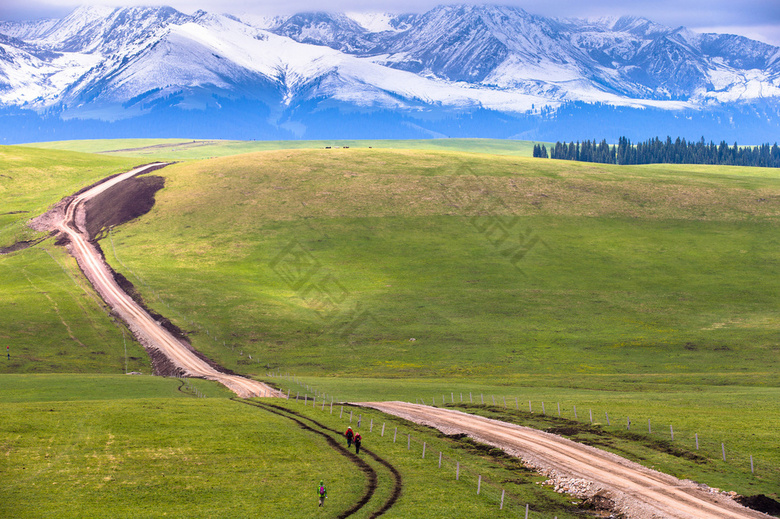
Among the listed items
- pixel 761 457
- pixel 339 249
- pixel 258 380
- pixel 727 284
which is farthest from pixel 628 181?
pixel 761 457

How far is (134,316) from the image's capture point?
110562mm

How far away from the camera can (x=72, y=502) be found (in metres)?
36.4

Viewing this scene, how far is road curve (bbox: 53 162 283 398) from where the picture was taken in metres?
82.9

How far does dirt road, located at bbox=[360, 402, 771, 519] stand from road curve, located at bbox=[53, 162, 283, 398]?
2694 cm

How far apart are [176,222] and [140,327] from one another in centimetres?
5139

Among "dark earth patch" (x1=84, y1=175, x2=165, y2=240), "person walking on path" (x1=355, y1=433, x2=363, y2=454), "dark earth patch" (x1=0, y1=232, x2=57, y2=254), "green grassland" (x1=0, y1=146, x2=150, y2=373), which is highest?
"dark earth patch" (x1=84, y1=175, x2=165, y2=240)

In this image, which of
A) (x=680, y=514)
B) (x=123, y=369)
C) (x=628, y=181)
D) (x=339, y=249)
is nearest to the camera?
(x=680, y=514)

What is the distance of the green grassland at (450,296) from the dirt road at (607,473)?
2336 millimetres

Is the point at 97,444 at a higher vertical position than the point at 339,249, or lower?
lower

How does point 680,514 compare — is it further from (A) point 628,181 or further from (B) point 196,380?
(A) point 628,181

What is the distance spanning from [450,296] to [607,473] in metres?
77.9

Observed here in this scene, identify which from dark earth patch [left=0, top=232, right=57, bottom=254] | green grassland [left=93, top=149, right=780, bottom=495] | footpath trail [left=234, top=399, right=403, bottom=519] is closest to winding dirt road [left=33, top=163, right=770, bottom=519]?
green grassland [left=93, top=149, right=780, bottom=495]

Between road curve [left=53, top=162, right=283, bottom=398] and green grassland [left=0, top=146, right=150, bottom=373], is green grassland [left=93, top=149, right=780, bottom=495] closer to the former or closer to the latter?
road curve [left=53, top=162, right=283, bottom=398]

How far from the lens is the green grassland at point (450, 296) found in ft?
193
